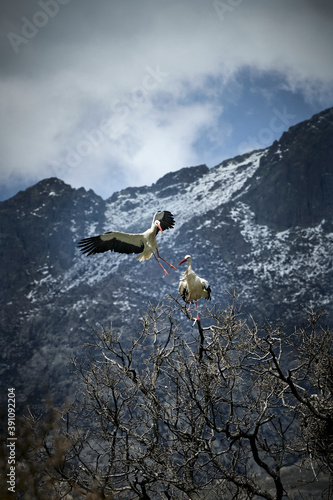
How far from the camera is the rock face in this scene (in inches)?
4626

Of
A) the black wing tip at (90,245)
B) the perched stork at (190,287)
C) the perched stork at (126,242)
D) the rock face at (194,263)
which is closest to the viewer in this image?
the perched stork at (190,287)

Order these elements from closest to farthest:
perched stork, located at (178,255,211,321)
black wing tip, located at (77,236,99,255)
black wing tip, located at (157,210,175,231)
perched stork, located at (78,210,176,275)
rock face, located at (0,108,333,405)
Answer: perched stork, located at (178,255,211,321), black wing tip, located at (77,236,99,255), perched stork, located at (78,210,176,275), black wing tip, located at (157,210,175,231), rock face, located at (0,108,333,405)

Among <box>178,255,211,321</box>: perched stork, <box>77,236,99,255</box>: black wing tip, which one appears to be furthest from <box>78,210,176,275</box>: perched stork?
<box>178,255,211,321</box>: perched stork

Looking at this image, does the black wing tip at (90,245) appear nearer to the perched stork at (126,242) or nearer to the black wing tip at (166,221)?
the perched stork at (126,242)

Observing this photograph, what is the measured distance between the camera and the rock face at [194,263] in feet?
385

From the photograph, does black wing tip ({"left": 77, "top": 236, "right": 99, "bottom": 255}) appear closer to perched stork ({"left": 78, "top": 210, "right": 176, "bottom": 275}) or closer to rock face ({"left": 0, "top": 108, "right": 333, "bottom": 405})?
perched stork ({"left": 78, "top": 210, "right": 176, "bottom": 275})

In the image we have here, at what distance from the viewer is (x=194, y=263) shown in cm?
13150

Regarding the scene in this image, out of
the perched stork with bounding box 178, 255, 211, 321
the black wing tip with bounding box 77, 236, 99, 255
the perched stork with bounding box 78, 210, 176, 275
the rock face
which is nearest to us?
the perched stork with bounding box 178, 255, 211, 321

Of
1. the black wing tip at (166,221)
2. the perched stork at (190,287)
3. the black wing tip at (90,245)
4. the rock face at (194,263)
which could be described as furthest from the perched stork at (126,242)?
the rock face at (194,263)

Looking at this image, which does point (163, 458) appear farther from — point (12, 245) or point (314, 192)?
point (12, 245)

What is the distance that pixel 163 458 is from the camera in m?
7.39

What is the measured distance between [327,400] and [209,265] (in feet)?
419

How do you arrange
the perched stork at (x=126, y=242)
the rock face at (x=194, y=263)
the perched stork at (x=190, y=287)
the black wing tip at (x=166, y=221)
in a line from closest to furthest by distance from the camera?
the perched stork at (x=190, y=287) → the perched stork at (x=126, y=242) → the black wing tip at (x=166, y=221) → the rock face at (x=194, y=263)

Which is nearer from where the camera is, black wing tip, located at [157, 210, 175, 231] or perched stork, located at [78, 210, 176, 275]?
perched stork, located at [78, 210, 176, 275]
